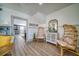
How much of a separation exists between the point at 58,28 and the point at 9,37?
119cm

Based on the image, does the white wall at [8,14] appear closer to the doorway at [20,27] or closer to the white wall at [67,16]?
the doorway at [20,27]

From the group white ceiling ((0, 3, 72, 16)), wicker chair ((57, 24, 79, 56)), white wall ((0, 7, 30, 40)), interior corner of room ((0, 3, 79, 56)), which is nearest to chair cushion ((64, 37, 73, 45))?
wicker chair ((57, 24, 79, 56))

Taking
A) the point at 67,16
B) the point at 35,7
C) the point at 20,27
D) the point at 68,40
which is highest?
the point at 35,7

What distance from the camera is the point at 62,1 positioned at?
1905 millimetres

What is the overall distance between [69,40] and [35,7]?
3.62 feet

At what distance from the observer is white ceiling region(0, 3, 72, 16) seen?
1934 mm

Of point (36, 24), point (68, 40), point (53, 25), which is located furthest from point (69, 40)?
point (36, 24)

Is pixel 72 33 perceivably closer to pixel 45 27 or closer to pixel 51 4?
pixel 45 27

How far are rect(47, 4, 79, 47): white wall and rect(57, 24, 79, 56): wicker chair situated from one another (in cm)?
11

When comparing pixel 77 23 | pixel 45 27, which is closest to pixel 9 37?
pixel 45 27

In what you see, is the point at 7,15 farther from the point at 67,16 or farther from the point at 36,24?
the point at 67,16

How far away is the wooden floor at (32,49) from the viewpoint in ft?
6.51

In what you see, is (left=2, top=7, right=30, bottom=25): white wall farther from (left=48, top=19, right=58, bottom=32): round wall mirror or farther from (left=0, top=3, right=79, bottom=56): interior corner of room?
(left=48, top=19, right=58, bottom=32): round wall mirror

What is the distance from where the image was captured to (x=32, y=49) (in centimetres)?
204
